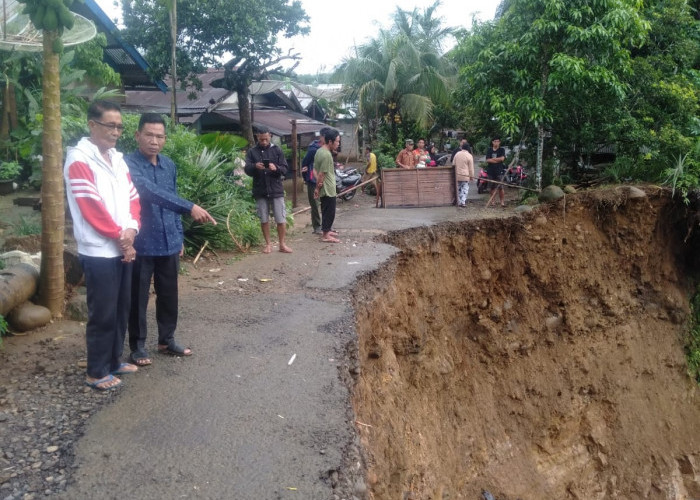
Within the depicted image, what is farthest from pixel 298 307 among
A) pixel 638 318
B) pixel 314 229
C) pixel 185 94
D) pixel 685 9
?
pixel 185 94

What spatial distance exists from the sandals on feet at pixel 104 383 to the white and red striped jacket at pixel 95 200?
821mm

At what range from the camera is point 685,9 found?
11750mm

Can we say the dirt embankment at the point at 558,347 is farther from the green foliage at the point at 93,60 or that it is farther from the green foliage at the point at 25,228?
the green foliage at the point at 93,60

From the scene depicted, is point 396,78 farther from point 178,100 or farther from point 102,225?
point 102,225

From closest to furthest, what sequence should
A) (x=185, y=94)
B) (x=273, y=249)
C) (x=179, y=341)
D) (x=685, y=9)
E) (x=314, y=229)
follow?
(x=179, y=341)
(x=273, y=249)
(x=314, y=229)
(x=685, y=9)
(x=185, y=94)

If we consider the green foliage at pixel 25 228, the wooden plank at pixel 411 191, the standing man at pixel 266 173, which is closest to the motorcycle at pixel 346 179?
the wooden plank at pixel 411 191

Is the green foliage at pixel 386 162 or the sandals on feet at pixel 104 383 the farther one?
the green foliage at pixel 386 162

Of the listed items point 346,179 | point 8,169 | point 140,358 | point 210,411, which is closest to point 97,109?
point 140,358

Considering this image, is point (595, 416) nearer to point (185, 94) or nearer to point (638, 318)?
point (638, 318)

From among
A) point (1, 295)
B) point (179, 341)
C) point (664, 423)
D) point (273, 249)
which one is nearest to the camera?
point (1, 295)

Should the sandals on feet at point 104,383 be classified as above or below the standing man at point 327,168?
below

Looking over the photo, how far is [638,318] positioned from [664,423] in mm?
1957

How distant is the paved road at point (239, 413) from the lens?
2.85 meters

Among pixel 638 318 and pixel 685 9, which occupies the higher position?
pixel 685 9
